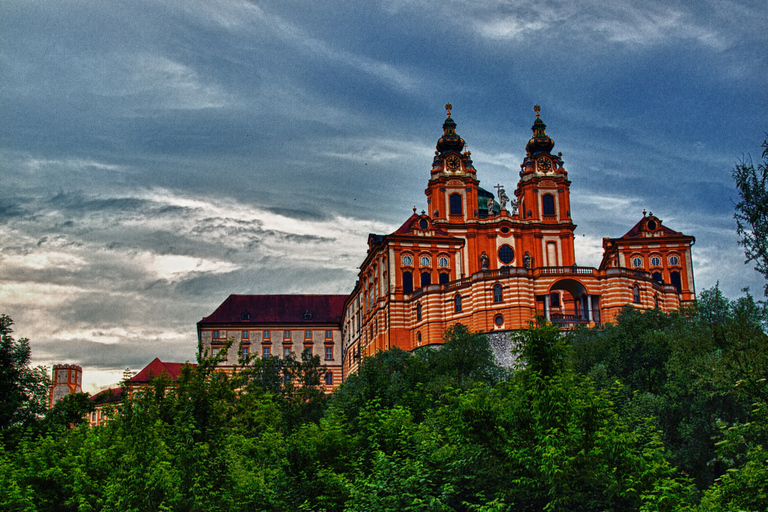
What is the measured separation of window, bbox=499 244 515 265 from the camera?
9112 centimetres

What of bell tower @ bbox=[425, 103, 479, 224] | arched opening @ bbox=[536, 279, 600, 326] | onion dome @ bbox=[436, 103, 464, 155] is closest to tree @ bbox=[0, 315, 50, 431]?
arched opening @ bbox=[536, 279, 600, 326]

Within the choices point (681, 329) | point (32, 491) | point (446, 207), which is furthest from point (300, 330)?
point (32, 491)

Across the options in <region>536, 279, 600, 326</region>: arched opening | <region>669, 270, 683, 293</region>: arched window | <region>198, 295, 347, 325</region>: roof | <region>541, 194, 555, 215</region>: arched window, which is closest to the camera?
<region>536, 279, 600, 326</region>: arched opening

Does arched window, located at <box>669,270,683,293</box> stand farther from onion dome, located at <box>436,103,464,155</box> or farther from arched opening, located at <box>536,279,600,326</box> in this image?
onion dome, located at <box>436,103,464,155</box>

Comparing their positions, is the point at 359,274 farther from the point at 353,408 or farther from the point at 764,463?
the point at 764,463

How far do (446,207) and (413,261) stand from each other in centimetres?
1050

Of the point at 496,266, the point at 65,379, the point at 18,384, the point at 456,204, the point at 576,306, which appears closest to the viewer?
the point at 18,384

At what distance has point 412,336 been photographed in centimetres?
8206

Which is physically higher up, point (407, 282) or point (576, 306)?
point (407, 282)

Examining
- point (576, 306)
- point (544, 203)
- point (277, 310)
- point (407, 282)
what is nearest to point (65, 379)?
point (277, 310)

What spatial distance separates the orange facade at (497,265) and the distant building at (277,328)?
12.1 metres

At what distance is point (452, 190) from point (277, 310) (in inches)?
1461

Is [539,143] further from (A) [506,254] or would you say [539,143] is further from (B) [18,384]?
(B) [18,384]

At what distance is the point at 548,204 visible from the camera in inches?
3713
